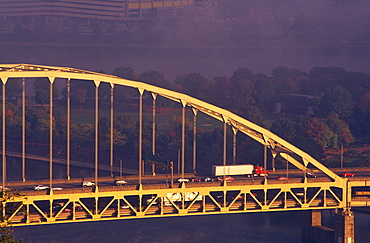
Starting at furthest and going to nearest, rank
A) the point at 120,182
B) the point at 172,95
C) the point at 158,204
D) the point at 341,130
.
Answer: the point at 341,130 < the point at 120,182 < the point at 158,204 < the point at 172,95

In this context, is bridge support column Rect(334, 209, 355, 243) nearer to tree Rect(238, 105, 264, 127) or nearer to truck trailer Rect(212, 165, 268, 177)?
truck trailer Rect(212, 165, 268, 177)

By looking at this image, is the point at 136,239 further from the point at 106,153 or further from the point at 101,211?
the point at 106,153

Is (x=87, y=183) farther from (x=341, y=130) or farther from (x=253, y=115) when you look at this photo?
(x=341, y=130)

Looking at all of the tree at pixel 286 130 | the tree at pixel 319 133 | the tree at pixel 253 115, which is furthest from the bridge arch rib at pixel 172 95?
the tree at pixel 253 115

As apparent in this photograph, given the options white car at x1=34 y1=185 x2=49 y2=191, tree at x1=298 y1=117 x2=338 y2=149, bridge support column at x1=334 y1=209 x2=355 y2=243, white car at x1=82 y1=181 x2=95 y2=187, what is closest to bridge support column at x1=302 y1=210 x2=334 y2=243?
bridge support column at x1=334 y1=209 x2=355 y2=243

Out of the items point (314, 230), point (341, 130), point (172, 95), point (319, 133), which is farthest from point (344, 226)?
point (341, 130)

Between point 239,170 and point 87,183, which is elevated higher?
point 239,170

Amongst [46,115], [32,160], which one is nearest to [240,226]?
[32,160]

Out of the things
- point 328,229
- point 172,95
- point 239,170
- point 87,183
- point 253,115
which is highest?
point 172,95

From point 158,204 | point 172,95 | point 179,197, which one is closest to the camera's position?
point 172,95
